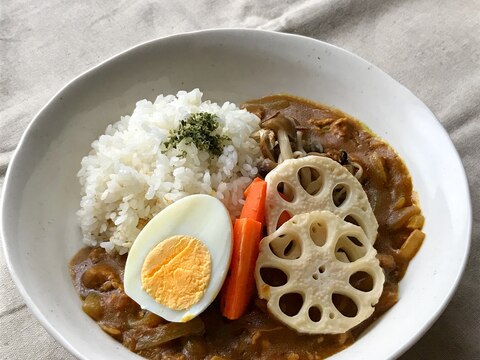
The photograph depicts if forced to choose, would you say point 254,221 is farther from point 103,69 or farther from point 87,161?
point 103,69

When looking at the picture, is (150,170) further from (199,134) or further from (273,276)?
(273,276)

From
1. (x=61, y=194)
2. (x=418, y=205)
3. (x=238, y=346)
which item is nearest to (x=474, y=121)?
(x=418, y=205)

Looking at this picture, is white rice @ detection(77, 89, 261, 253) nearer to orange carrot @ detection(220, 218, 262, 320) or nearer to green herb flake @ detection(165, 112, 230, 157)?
green herb flake @ detection(165, 112, 230, 157)

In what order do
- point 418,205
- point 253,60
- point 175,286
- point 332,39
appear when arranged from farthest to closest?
point 332,39 → point 253,60 → point 418,205 → point 175,286

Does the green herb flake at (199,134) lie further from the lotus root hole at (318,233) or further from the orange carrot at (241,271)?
the lotus root hole at (318,233)

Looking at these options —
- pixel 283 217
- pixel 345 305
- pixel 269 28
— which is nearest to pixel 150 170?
pixel 283 217
